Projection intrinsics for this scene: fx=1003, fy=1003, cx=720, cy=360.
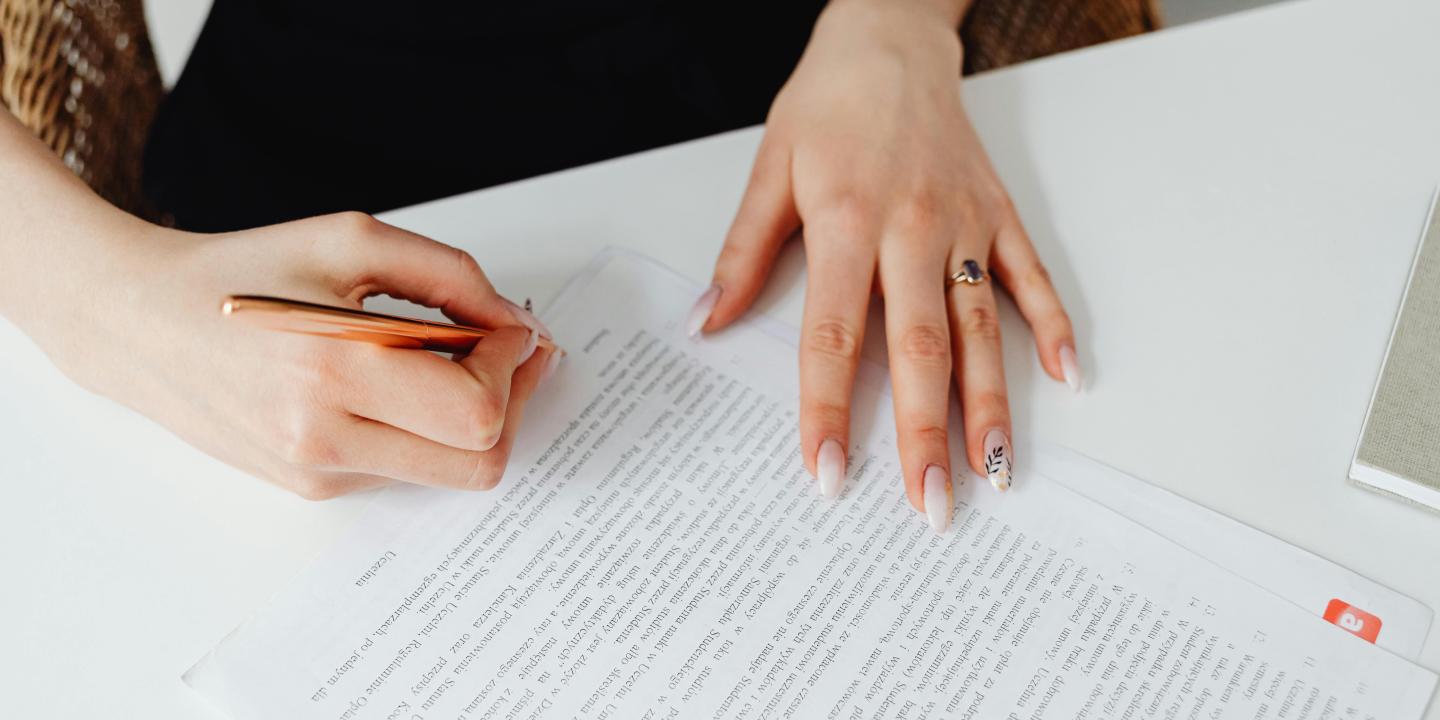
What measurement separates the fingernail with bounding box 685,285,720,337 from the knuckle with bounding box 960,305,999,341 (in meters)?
0.16

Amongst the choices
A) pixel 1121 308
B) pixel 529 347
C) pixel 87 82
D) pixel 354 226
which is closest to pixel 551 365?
pixel 529 347

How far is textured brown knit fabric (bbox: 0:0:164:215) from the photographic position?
0.83m

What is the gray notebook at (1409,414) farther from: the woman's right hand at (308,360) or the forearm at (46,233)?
the forearm at (46,233)

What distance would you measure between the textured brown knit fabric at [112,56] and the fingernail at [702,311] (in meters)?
0.50

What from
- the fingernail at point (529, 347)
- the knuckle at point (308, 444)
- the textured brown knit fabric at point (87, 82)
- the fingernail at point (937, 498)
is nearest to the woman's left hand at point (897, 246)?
the fingernail at point (937, 498)

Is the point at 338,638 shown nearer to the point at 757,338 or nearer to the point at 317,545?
the point at 317,545

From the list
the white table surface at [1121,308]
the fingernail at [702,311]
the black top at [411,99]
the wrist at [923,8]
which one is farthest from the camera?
the black top at [411,99]

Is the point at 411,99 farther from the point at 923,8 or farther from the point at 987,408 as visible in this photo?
the point at 987,408

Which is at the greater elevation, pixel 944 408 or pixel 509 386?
pixel 944 408

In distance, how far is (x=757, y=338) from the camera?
64 cm

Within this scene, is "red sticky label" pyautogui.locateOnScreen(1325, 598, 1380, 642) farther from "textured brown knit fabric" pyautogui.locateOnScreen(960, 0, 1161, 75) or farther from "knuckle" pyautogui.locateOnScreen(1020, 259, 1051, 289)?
"textured brown knit fabric" pyautogui.locateOnScreen(960, 0, 1161, 75)

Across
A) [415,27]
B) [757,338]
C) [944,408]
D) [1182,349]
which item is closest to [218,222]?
[415,27]

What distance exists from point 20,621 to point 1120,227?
69cm

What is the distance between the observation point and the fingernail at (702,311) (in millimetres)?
628
